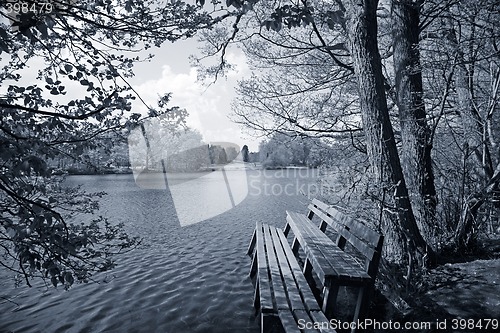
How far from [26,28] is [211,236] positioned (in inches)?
311

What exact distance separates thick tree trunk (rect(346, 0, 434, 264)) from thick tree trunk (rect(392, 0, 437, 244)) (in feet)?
2.45

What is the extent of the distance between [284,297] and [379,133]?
Result: 2.74m

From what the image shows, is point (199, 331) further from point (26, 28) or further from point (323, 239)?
point (26, 28)

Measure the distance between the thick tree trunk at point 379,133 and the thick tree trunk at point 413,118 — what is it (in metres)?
0.75

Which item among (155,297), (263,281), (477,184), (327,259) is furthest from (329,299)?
(477,184)

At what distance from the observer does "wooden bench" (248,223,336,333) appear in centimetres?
238

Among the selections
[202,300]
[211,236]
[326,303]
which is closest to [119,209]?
[211,236]

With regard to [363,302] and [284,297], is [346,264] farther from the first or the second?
[284,297]

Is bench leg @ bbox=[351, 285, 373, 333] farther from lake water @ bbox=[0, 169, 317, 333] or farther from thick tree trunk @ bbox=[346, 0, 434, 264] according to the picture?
lake water @ bbox=[0, 169, 317, 333]

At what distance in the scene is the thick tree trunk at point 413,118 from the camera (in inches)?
178

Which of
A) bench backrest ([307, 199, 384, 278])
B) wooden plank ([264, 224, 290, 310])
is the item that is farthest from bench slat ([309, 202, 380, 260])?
wooden plank ([264, 224, 290, 310])

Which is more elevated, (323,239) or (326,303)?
(323,239)

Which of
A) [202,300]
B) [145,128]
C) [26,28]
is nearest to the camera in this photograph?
[26,28]

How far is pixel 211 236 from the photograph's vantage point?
9.03 metres
